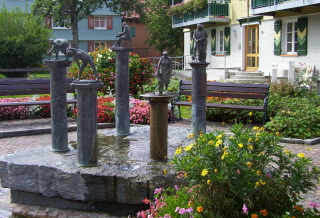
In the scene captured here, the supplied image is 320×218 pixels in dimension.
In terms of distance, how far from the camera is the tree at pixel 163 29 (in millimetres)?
37422

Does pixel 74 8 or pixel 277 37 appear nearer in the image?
pixel 277 37

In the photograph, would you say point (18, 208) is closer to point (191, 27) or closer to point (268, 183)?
point (268, 183)

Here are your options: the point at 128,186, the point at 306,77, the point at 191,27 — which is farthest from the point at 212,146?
the point at 191,27

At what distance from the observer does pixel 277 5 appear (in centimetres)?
1897

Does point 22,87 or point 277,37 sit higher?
point 277,37

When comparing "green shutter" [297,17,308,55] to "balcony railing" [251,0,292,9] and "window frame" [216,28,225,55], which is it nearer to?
"balcony railing" [251,0,292,9]

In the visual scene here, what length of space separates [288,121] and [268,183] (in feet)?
17.8

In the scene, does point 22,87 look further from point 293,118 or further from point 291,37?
point 291,37

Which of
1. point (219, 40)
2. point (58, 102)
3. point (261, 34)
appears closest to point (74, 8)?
point (219, 40)

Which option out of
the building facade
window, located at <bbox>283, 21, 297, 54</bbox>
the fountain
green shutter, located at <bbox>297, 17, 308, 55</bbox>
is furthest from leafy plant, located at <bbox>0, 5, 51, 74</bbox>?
the fountain

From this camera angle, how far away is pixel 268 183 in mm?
3832

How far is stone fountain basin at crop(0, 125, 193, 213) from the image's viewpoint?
193 inches

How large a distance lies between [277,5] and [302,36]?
1.62 m

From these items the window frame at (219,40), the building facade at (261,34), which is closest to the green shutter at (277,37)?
the building facade at (261,34)
